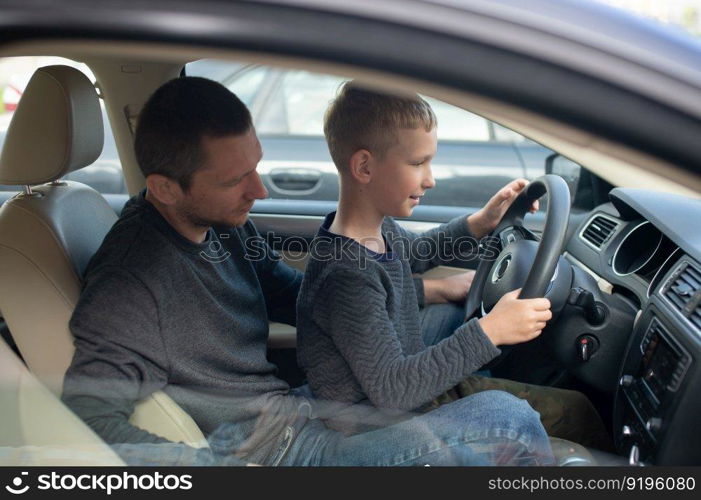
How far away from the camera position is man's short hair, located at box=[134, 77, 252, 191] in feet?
4.82

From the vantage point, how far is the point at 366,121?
1.48 metres

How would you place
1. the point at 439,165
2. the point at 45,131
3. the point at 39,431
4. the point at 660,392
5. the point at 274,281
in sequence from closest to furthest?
the point at 39,431 < the point at 660,392 < the point at 45,131 < the point at 274,281 < the point at 439,165

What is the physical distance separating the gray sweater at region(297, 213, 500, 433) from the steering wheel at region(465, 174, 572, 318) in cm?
19

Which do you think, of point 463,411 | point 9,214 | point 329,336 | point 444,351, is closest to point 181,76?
point 9,214

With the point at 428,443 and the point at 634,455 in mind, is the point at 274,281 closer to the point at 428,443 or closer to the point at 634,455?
the point at 428,443

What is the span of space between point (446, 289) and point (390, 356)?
71 cm

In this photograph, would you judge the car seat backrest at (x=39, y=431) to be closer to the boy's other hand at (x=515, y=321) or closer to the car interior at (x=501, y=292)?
the car interior at (x=501, y=292)

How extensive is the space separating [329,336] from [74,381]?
0.47 metres

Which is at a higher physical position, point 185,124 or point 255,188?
point 185,124

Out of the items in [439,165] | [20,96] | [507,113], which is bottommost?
[439,165]

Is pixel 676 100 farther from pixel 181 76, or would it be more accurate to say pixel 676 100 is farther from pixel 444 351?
pixel 181 76

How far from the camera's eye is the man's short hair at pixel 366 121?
4.45 ft

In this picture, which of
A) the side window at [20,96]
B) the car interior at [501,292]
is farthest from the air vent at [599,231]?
the side window at [20,96]

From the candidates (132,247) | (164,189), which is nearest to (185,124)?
(164,189)
